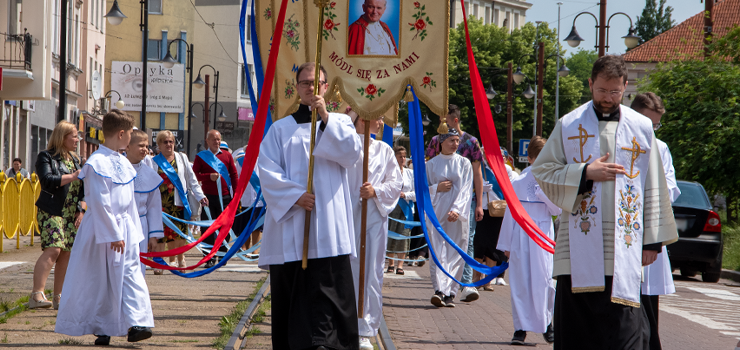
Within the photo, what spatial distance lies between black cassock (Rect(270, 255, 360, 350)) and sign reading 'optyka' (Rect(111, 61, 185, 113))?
2986 centimetres

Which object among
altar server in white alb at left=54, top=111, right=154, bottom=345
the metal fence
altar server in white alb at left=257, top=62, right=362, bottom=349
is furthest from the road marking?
altar server in white alb at left=257, top=62, right=362, bottom=349

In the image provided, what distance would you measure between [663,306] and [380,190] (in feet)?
15.7

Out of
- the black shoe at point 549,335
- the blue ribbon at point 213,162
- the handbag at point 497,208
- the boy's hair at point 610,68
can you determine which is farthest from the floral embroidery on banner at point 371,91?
the blue ribbon at point 213,162

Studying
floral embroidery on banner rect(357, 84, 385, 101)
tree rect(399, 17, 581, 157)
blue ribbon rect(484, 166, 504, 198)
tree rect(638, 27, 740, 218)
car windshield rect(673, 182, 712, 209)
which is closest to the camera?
floral embroidery on banner rect(357, 84, 385, 101)

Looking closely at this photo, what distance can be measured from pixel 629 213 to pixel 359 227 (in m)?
2.80

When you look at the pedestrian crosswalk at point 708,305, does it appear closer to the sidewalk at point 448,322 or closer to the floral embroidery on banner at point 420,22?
the sidewalk at point 448,322

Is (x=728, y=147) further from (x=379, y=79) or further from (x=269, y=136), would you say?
(x=269, y=136)

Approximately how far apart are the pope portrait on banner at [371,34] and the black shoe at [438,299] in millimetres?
3049

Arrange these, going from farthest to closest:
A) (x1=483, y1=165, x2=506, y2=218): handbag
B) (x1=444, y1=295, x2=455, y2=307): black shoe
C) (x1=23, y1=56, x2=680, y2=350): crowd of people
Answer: (x1=483, y1=165, x2=506, y2=218): handbag
(x1=444, y1=295, x2=455, y2=307): black shoe
(x1=23, y1=56, x2=680, y2=350): crowd of people

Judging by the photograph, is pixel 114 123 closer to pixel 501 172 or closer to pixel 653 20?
pixel 501 172

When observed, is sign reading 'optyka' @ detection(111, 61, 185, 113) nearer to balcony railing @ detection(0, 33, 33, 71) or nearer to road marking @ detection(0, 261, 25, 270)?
balcony railing @ detection(0, 33, 33, 71)

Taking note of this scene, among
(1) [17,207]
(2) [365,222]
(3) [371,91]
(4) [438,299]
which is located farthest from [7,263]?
(2) [365,222]

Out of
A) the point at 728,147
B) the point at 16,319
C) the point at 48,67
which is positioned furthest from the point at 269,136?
the point at 48,67

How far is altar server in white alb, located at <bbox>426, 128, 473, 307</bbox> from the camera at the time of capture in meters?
10.1
